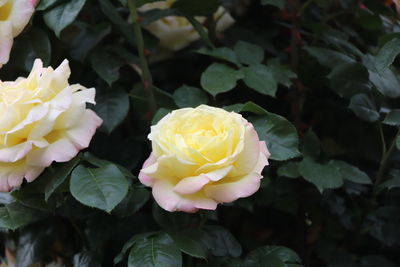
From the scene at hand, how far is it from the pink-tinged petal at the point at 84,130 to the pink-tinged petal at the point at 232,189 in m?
0.16

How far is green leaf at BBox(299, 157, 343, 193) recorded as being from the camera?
0.83m

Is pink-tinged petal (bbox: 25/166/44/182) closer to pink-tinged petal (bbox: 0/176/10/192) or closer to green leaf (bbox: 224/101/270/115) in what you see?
pink-tinged petal (bbox: 0/176/10/192)

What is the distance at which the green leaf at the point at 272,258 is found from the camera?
0.78 m

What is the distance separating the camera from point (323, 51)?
965mm

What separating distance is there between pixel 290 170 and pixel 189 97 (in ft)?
0.63

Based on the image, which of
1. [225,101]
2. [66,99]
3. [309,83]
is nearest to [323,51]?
[309,83]

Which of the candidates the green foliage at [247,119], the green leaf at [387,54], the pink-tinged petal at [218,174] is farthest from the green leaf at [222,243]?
the green leaf at [387,54]

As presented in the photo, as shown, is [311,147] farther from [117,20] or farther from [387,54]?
[117,20]

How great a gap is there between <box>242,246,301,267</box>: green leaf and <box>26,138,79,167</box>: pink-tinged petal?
29cm

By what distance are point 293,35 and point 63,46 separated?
1.34ft

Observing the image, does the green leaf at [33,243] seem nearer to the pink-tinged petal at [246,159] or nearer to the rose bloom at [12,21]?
the rose bloom at [12,21]

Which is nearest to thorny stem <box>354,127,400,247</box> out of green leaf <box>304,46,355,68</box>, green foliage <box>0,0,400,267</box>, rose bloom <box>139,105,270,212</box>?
green foliage <box>0,0,400,267</box>

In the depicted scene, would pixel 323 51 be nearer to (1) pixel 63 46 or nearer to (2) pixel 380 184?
(2) pixel 380 184

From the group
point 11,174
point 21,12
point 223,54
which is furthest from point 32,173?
point 223,54
